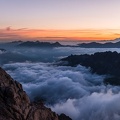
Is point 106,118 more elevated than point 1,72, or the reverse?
point 1,72

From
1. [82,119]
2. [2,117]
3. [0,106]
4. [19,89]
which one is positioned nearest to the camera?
[2,117]

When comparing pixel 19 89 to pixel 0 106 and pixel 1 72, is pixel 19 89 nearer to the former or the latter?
pixel 1 72

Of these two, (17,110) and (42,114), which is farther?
(42,114)

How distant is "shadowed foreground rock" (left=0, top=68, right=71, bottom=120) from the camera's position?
6031 cm

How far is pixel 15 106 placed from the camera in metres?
63.2

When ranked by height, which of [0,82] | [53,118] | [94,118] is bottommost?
[94,118]

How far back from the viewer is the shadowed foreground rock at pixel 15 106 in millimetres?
60312

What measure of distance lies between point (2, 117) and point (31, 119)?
10180mm

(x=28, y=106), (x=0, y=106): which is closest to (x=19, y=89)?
(x=28, y=106)

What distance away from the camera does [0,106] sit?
59.5 metres

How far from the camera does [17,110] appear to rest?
6266 cm

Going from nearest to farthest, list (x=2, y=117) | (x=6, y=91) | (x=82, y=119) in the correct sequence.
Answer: (x=2, y=117) < (x=6, y=91) < (x=82, y=119)

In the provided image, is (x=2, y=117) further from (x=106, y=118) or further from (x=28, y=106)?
(x=106, y=118)

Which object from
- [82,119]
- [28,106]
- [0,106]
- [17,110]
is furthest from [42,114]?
[82,119]
